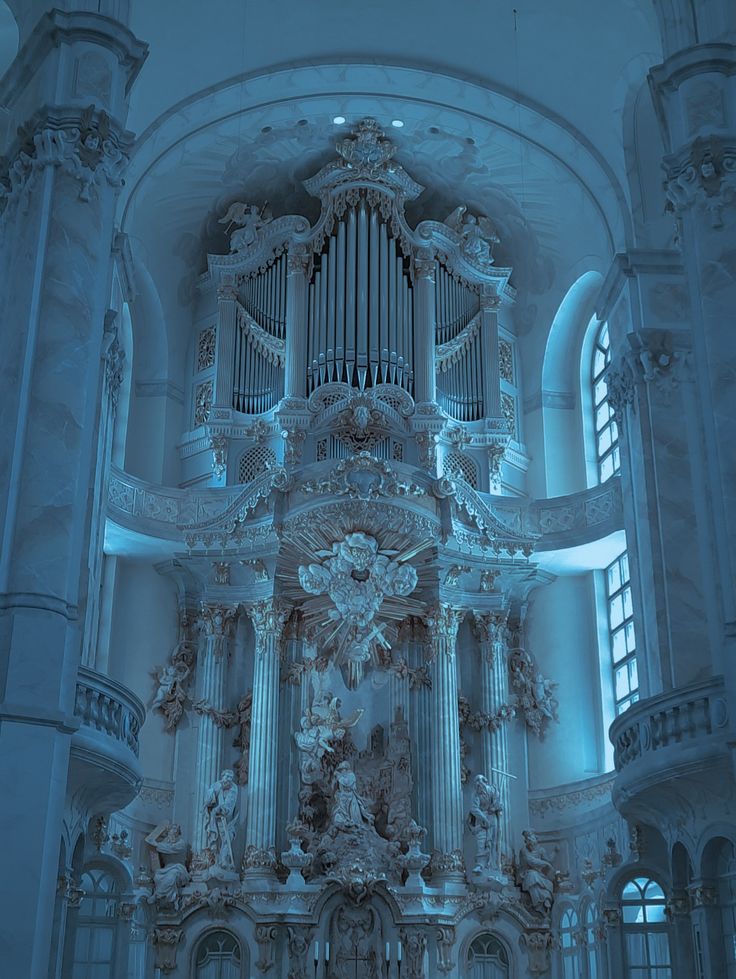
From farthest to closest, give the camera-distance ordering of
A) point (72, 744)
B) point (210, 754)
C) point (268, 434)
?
point (268, 434)
point (210, 754)
point (72, 744)

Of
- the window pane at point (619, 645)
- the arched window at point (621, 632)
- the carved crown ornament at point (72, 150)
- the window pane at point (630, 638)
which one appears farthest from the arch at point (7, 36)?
the window pane at point (619, 645)

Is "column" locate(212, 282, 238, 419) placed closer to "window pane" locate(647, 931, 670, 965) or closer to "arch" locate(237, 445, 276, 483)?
"arch" locate(237, 445, 276, 483)

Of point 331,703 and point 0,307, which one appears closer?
point 0,307

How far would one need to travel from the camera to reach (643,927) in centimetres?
1756

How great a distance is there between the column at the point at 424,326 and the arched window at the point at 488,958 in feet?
31.0

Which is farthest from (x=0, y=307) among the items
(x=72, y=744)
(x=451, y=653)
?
(x=451, y=653)

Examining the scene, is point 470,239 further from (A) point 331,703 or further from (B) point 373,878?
(B) point 373,878

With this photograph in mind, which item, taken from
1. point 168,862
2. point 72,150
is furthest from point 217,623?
point 72,150

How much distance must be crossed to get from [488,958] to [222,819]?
16.1 ft

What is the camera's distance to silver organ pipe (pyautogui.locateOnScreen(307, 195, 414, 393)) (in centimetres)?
2362

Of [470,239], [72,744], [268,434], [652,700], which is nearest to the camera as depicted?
[72,744]

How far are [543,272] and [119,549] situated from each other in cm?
997

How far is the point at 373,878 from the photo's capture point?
20.6 meters

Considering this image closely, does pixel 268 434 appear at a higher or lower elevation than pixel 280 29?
lower
